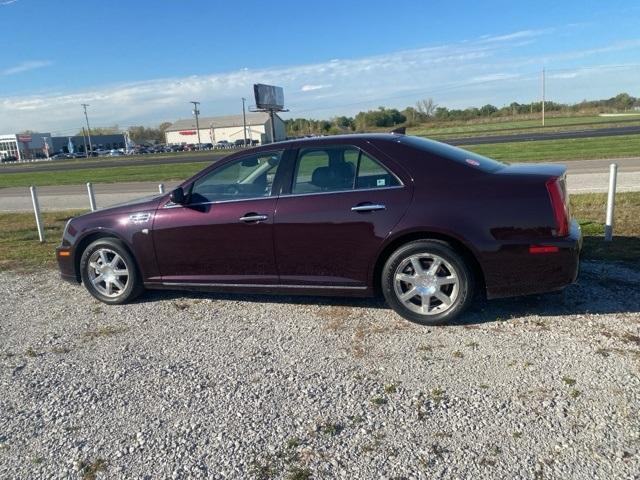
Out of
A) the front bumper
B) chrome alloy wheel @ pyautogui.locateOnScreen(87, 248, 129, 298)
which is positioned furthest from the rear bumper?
the front bumper

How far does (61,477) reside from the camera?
270cm

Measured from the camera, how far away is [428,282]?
4.35m

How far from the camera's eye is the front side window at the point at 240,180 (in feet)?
16.0

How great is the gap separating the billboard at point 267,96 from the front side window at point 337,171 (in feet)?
64.1

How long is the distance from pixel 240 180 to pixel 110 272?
5.76ft

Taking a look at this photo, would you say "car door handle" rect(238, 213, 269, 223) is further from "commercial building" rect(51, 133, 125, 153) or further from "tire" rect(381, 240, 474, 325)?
"commercial building" rect(51, 133, 125, 153)

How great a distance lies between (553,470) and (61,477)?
2486 mm

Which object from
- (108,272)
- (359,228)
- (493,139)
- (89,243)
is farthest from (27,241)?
(493,139)

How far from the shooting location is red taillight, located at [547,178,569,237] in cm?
409

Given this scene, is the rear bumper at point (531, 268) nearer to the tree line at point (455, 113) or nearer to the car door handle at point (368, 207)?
the car door handle at point (368, 207)

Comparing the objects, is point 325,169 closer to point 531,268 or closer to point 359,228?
point 359,228

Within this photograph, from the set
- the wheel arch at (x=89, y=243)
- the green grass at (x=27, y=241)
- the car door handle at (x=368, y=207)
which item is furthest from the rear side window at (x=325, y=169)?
the green grass at (x=27, y=241)

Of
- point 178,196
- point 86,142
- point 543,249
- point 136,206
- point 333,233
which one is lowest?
point 543,249

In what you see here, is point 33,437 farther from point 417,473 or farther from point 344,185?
point 344,185
